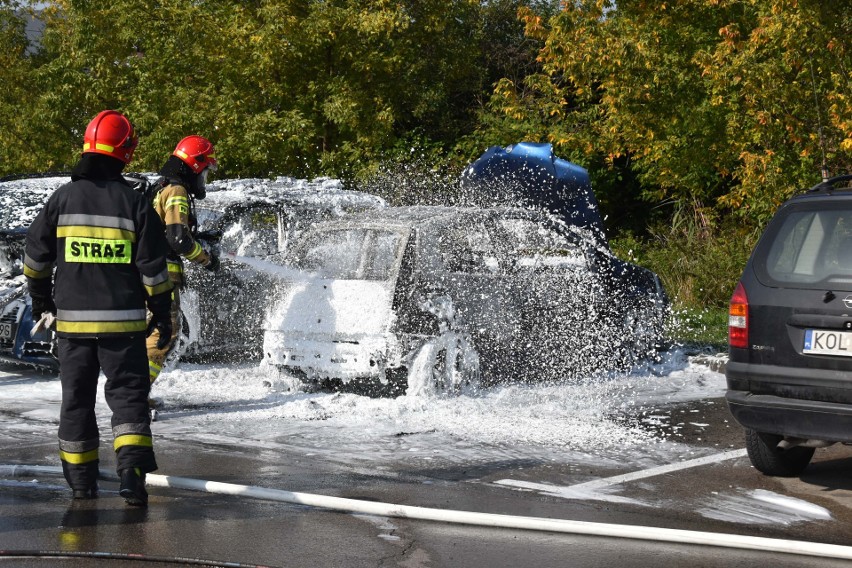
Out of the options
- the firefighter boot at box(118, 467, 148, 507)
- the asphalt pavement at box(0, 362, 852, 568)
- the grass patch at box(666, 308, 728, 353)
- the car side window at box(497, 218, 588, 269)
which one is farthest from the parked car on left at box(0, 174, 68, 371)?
the grass patch at box(666, 308, 728, 353)

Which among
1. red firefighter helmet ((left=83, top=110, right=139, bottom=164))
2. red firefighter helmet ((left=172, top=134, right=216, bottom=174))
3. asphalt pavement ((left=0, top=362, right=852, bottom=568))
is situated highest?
red firefighter helmet ((left=172, top=134, right=216, bottom=174))

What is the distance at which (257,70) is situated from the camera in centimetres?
1628

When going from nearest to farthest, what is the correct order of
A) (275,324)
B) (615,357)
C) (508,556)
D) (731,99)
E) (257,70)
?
1. (508,556)
2. (275,324)
3. (615,357)
4. (731,99)
5. (257,70)

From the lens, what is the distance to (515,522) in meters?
5.41

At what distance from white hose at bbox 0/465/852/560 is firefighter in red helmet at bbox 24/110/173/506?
396 mm

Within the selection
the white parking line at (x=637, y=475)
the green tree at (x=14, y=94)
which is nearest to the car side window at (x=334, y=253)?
the white parking line at (x=637, y=475)

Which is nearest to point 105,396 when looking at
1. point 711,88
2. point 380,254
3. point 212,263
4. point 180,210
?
point 180,210

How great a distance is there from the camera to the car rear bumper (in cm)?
580

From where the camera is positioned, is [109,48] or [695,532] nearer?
[695,532]

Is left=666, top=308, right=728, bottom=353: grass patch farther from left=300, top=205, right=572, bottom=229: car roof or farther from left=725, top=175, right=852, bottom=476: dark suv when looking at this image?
left=725, top=175, right=852, bottom=476: dark suv

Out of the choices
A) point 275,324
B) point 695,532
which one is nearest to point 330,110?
point 275,324

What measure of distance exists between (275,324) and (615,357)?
3.27 m

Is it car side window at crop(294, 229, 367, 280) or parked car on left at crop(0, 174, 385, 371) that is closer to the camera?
car side window at crop(294, 229, 367, 280)

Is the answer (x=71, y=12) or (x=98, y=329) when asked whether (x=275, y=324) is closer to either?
(x=98, y=329)
